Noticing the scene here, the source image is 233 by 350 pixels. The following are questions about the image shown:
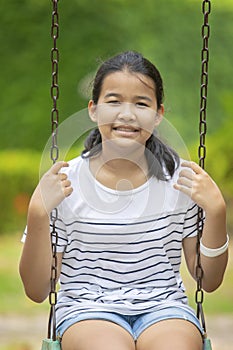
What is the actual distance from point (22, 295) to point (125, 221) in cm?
417

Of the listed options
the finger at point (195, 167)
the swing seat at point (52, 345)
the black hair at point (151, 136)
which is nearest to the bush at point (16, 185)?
the black hair at point (151, 136)

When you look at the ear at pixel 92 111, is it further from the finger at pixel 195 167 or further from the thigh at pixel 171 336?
the thigh at pixel 171 336

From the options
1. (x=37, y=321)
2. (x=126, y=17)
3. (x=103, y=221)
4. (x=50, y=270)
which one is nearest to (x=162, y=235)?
(x=103, y=221)

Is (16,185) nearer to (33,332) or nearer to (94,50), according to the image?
(94,50)

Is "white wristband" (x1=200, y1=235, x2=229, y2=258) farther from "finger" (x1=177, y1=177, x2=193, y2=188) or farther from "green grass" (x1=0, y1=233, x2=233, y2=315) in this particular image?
"green grass" (x1=0, y1=233, x2=233, y2=315)

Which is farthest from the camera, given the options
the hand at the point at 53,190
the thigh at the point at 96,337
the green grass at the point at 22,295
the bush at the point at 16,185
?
the bush at the point at 16,185

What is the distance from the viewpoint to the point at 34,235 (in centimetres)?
201

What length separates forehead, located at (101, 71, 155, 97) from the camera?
6.74 feet

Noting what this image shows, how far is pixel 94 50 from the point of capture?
6.16 metres

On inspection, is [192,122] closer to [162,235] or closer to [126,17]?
[126,17]

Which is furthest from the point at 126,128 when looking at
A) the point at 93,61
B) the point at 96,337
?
the point at 93,61

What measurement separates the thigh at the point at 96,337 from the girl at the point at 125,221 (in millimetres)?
20

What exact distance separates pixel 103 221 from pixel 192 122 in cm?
412

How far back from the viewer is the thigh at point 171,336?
1.87 meters
